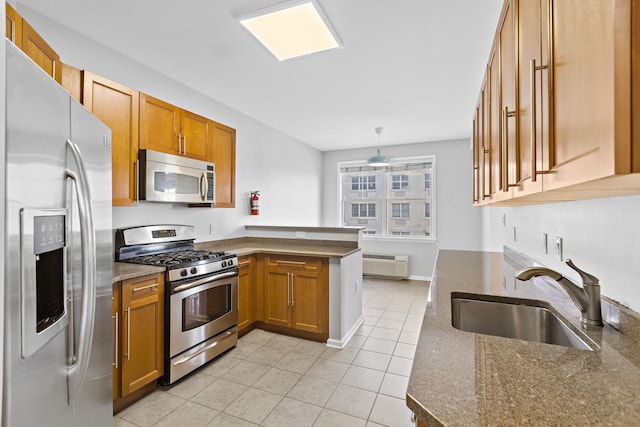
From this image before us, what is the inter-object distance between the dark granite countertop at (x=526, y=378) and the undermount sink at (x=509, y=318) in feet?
0.38

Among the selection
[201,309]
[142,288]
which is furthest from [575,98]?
[201,309]

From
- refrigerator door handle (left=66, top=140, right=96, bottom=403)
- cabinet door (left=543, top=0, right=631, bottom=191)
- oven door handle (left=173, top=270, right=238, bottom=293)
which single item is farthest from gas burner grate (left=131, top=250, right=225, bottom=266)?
cabinet door (left=543, top=0, right=631, bottom=191)

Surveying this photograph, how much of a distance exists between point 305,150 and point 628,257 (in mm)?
5228

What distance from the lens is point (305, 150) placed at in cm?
587

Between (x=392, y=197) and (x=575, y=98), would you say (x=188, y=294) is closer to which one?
(x=575, y=98)

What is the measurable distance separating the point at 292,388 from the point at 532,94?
2.29 m

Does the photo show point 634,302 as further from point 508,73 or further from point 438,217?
point 438,217

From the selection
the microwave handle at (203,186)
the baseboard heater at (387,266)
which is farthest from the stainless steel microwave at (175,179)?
the baseboard heater at (387,266)

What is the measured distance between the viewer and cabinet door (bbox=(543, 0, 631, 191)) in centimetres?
51

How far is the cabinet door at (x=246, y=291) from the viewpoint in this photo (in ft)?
10.0

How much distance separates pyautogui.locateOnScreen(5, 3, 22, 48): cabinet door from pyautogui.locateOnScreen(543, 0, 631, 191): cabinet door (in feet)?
6.52

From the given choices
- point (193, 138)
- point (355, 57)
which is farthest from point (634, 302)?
point (193, 138)

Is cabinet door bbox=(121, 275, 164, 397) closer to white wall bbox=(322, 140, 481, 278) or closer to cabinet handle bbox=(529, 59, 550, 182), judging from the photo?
cabinet handle bbox=(529, 59, 550, 182)

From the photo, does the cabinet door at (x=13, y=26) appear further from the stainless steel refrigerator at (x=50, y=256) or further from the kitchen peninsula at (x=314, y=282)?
the kitchen peninsula at (x=314, y=282)
